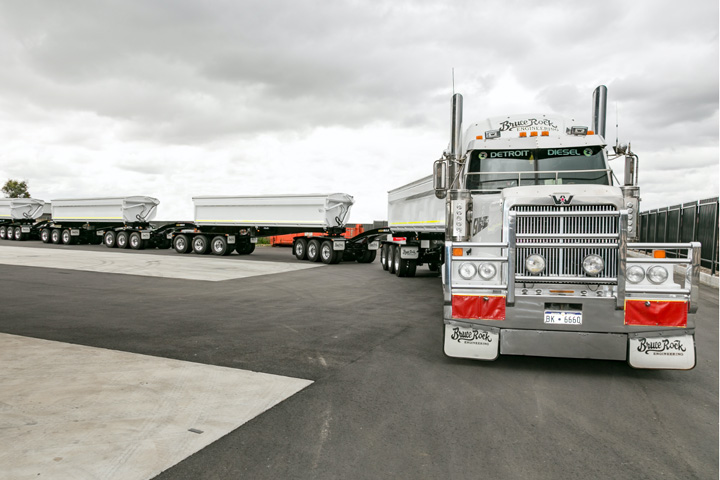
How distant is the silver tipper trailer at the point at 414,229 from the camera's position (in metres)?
13.9

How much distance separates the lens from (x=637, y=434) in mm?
3994

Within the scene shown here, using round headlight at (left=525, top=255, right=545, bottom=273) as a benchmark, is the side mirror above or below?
above

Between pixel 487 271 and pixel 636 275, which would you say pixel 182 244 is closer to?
pixel 487 271

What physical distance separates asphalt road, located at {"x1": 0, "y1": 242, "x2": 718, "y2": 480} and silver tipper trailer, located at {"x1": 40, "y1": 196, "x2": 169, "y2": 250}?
21.0 m

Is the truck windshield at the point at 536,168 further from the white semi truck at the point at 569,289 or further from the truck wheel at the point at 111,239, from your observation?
the truck wheel at the point at 111,239

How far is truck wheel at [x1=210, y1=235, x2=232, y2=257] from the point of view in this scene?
25.2 meters

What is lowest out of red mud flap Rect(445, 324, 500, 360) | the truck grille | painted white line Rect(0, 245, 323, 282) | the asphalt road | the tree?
the asphalt road

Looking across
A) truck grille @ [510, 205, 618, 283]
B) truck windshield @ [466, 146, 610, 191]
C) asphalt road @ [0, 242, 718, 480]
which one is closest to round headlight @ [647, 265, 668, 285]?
truck grille @ [510, 205, 618, 283]

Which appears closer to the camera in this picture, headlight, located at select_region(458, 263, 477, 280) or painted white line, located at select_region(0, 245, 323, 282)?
headlight, located at select_region(458, 263, 477, 280)

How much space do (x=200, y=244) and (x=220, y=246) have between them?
50.8 inches

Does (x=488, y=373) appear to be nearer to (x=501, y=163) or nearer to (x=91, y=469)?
(x=501, y=163)

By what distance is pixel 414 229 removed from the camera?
15.6 metres

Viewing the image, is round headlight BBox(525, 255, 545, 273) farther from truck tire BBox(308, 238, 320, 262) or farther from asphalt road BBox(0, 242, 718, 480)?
truck tire BBox(308, 238, 320, 262)

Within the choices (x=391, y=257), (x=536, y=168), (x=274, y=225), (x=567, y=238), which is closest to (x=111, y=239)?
(x=274, y=225)
